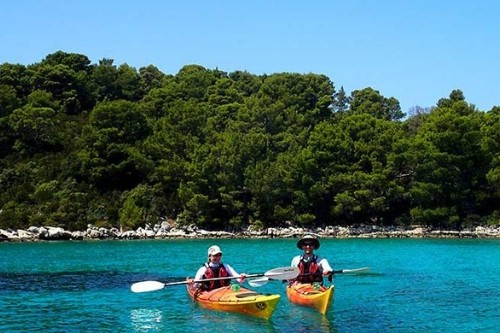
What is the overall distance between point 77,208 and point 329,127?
69.2 ft

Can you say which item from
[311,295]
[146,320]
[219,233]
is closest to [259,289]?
[311,295]

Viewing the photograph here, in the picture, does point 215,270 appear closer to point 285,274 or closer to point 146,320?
point 285,274

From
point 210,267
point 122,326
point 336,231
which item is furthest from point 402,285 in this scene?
point 336,231

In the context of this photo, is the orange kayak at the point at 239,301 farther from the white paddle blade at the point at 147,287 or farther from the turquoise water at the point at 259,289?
the white paddle blade at the point at 147,287

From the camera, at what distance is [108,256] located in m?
34.4

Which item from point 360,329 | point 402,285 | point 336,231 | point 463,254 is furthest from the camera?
point 336,231

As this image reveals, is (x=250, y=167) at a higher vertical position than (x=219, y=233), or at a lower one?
higher

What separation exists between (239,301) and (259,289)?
18.0 ft

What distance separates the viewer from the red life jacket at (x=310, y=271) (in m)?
16.5

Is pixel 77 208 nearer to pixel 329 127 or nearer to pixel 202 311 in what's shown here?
pixel 329 127

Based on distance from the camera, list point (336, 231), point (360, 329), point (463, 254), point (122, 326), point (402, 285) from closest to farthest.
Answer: point (360, 329), point (122, 326), point (402, 285), point (463, 254), point (336, 231)

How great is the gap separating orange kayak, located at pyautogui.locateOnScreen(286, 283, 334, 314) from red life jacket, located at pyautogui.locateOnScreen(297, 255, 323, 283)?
0.22 meters

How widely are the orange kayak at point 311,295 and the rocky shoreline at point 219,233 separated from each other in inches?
1271

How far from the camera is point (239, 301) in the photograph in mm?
14930
